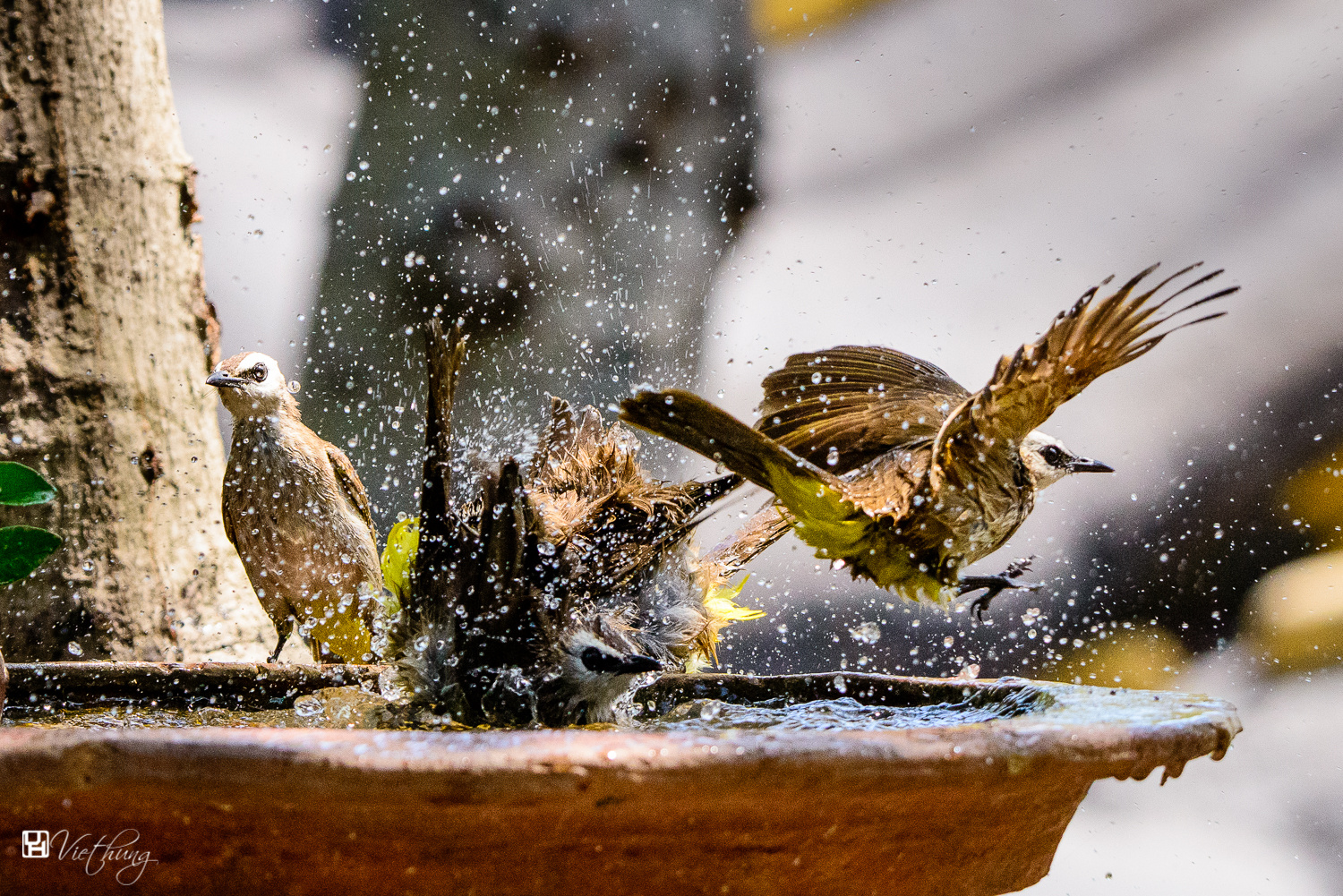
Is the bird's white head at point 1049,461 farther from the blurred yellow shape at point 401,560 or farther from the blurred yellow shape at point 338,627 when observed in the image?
the blurred yellow shape at point 338,627

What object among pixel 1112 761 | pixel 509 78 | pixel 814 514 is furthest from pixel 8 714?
pixel 509 78

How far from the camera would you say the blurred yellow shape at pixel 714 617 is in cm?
153

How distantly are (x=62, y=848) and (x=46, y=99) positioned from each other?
2032 mm

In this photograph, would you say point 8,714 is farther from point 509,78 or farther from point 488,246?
point 509,78

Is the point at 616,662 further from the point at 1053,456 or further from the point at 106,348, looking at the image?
the point at 106,348

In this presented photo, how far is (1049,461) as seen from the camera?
1.66 meters

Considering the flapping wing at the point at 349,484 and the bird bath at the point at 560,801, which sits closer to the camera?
the bird bath at the point at 560,801

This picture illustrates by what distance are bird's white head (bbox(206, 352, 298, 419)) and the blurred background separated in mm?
474

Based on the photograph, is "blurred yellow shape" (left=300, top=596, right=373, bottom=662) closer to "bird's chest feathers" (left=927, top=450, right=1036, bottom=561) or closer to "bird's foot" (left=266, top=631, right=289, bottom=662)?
"bird's foot" (left=266, top=631, right=289, bottom=662)

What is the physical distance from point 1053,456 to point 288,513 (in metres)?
1.61

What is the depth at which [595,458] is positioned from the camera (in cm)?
138

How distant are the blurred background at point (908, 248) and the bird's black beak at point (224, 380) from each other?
544mm

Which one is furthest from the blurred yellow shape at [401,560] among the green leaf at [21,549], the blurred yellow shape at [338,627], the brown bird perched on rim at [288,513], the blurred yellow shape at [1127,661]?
the blurred yellow shape at [1127,661]
